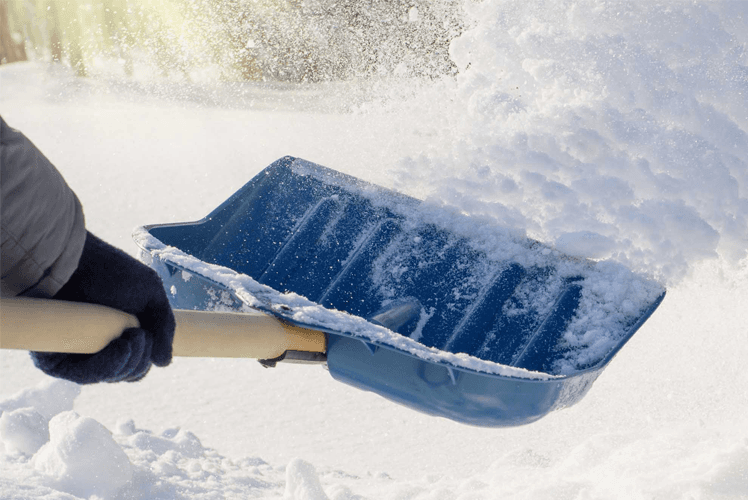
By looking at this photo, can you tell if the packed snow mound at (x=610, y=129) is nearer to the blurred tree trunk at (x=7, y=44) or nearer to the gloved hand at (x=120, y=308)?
the gloved hand at (x=120, y=308)

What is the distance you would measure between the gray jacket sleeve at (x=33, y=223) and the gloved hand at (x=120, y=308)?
0.27ft

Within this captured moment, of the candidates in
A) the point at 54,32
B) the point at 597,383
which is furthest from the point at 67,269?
the point at 54,32

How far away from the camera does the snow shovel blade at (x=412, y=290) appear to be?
6.14ft

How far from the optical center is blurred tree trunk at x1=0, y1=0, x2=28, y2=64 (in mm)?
6992

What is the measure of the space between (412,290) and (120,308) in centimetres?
127

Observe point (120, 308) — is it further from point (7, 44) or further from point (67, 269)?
point (7, 44)

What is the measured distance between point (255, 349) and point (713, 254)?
1.50 m

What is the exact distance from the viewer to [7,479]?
2.00 metres

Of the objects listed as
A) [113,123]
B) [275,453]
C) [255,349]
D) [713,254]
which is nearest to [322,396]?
[275,453]

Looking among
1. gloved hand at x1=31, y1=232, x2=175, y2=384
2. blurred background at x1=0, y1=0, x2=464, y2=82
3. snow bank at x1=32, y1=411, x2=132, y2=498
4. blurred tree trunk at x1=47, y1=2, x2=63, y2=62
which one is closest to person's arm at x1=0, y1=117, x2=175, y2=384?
gloved hand at x1=31, y1=232, x2=175, y2=384

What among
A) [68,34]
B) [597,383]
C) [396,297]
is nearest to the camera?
[396,297]

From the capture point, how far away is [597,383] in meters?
2.69

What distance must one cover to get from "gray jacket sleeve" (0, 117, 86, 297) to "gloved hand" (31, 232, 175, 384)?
83 mm

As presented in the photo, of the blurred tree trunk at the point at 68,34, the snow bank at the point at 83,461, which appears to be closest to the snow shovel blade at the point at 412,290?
the snow bank at the point at 83,461
